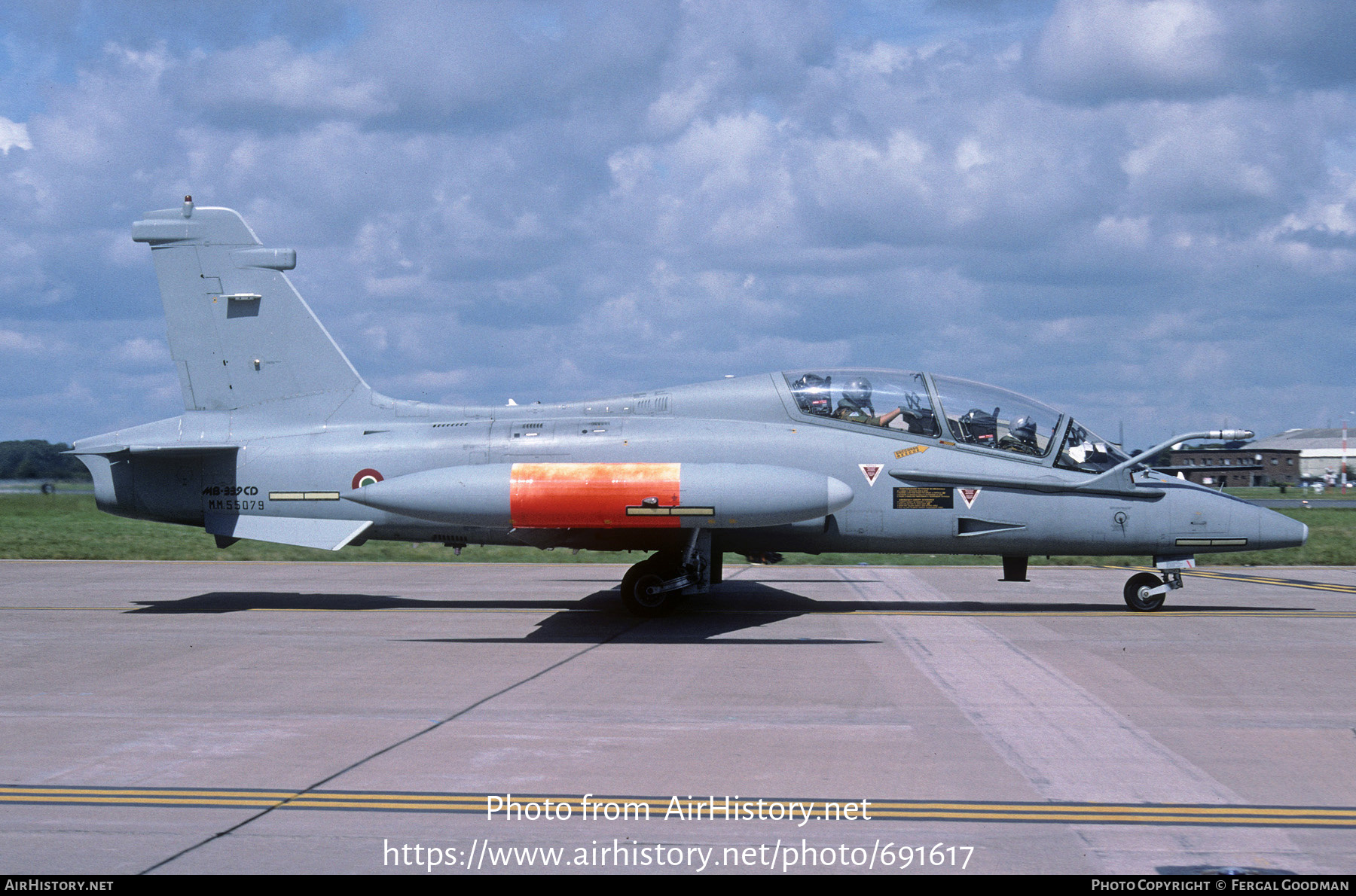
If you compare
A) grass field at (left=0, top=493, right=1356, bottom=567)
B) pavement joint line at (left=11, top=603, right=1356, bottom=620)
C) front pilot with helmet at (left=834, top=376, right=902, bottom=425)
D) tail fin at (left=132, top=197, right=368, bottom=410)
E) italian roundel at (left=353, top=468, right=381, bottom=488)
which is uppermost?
tail fin at (left=132, top=197, right=368, bottom=410)

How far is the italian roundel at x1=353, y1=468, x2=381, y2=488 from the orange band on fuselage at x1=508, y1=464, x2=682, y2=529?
8.96 feet

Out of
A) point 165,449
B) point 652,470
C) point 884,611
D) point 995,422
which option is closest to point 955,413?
point 995,422

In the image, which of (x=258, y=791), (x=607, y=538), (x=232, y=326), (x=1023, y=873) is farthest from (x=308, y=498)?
(x=1023, y=873)

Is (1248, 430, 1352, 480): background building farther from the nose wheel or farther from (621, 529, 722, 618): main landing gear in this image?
(621, 529, 722, 618): main landing gear


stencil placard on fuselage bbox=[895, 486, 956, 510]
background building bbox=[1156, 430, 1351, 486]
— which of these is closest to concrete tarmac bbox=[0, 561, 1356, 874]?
stencil placard on fuselage bbox=[895, 486, 956, 510]

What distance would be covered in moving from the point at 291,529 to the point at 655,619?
5045mm

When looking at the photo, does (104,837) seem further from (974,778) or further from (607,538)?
(607,538)

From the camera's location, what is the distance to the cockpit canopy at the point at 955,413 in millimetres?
13375

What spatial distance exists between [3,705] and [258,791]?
3764 mm

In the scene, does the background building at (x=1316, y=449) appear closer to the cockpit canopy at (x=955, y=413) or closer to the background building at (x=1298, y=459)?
the background building at (x=1298, y=459)

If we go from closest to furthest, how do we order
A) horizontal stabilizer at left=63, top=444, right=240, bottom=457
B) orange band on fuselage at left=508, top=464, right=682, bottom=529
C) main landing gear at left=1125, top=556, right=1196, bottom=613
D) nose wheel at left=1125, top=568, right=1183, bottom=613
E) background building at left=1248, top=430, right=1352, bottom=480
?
orange band on fuselage at left=508, top=464, right=682, bottom=529, main landing gear at left=1125, top=556, right=1196, bottom=613, nose wheel at left=1125, top=568, right=1183, bottom=613, horizontal stabilizer at left=63, top=444, right=240, bottom=457, background building at left=1248, top=430, right=1352, bottom=480

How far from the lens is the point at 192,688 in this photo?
9.14 m

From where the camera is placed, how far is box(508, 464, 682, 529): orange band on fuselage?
12.0 meters

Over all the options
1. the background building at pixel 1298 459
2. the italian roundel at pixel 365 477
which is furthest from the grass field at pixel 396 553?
the background building at pixel 1298 459
